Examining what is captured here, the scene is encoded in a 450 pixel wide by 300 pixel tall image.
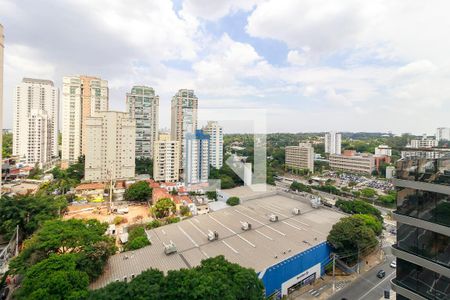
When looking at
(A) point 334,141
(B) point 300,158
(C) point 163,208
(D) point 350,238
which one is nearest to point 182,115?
(C) point 163,208

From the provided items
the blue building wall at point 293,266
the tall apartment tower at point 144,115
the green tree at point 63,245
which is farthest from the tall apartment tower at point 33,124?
the blue building wall at point 293,266

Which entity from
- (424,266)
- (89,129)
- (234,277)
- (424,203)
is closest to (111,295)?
(234,277)

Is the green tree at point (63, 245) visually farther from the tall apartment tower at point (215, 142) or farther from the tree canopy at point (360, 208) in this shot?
the tall apartment tower at point (215, 142)

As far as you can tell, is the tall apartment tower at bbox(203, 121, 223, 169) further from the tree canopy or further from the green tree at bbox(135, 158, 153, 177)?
the tree canopy

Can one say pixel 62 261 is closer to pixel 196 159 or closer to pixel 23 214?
pixel 23 214

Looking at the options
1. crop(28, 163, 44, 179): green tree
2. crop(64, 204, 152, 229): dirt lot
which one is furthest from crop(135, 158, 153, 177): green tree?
crop(28, 163, 44, 179): green tree

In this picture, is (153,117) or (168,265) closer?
(168,265)

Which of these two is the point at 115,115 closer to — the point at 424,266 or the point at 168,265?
the point at 168,265
